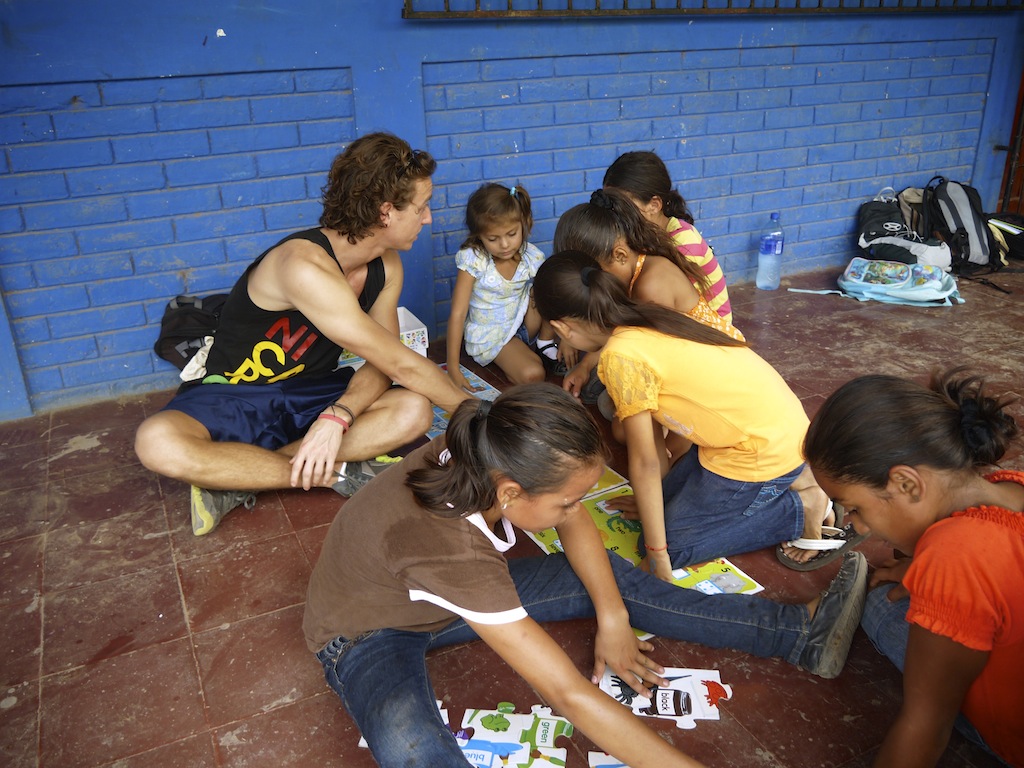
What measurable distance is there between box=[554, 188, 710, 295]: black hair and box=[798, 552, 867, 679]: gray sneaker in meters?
1.17

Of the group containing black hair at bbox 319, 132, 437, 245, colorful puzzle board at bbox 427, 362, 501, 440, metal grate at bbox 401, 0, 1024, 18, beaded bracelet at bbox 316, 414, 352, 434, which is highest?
metal grate at bbox 401, 0, 1024, 18

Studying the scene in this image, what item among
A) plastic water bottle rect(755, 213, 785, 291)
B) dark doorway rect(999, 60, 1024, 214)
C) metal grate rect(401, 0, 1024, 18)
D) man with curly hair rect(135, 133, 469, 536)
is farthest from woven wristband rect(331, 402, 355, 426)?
dark doorway rect(999, 60, 1024, 214)

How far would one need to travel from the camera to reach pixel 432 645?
2.07 metres

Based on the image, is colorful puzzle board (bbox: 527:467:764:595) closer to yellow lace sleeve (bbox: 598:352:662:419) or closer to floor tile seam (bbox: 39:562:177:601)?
yellow lace sleeve (bbox: 598:352:662:419)

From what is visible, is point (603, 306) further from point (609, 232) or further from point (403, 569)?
point (403, 569)

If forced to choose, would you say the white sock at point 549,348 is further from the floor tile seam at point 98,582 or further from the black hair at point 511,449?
the black hair at point 511,449

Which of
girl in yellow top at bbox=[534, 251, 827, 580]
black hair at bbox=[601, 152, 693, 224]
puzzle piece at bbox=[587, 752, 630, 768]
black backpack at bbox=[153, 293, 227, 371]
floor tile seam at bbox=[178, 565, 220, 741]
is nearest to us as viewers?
puzzle piece at bbox=[587, 752, 630, 768]

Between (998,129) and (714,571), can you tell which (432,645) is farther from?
(998,129)

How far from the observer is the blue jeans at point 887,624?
1.87 metres

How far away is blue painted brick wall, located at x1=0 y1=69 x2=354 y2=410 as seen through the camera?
342cm

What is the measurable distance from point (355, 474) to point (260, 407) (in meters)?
0.43

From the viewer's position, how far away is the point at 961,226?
18.1 ft

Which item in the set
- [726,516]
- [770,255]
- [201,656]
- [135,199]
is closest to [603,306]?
[726,516]

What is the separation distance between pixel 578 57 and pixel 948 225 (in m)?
2.98
